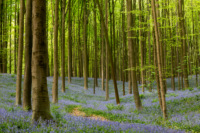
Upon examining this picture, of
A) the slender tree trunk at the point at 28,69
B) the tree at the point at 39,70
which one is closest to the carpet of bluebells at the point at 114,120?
the tree at the point at 39,70

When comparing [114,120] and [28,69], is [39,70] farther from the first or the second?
[114,120]

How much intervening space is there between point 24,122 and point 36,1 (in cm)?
366

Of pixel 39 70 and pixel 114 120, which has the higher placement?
pixel 39 70

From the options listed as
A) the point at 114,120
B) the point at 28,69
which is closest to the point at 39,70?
the point at 28,69

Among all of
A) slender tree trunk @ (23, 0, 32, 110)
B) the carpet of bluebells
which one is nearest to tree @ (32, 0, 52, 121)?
the carpet of bluebells

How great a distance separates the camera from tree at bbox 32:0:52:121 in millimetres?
5434

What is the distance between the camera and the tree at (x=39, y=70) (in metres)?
5.43

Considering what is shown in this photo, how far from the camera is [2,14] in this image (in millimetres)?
28219

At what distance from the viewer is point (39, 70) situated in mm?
5484

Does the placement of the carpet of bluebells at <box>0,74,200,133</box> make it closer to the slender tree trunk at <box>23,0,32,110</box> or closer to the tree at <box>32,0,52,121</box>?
the tree at <box>32,0,52,121</box>

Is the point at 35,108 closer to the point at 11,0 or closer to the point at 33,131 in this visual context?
the point at 33,131

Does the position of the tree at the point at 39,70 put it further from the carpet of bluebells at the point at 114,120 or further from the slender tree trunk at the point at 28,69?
the slender tree trunk at the point at 28,69

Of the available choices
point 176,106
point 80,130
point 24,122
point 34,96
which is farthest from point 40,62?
point 176,106

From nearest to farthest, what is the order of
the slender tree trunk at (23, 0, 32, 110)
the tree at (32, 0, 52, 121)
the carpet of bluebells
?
1. the carpet of bluebells
2. the tree at (32, 0, 52, 121)
3. the slender tree trunk at (23, 0, 32, 110)
